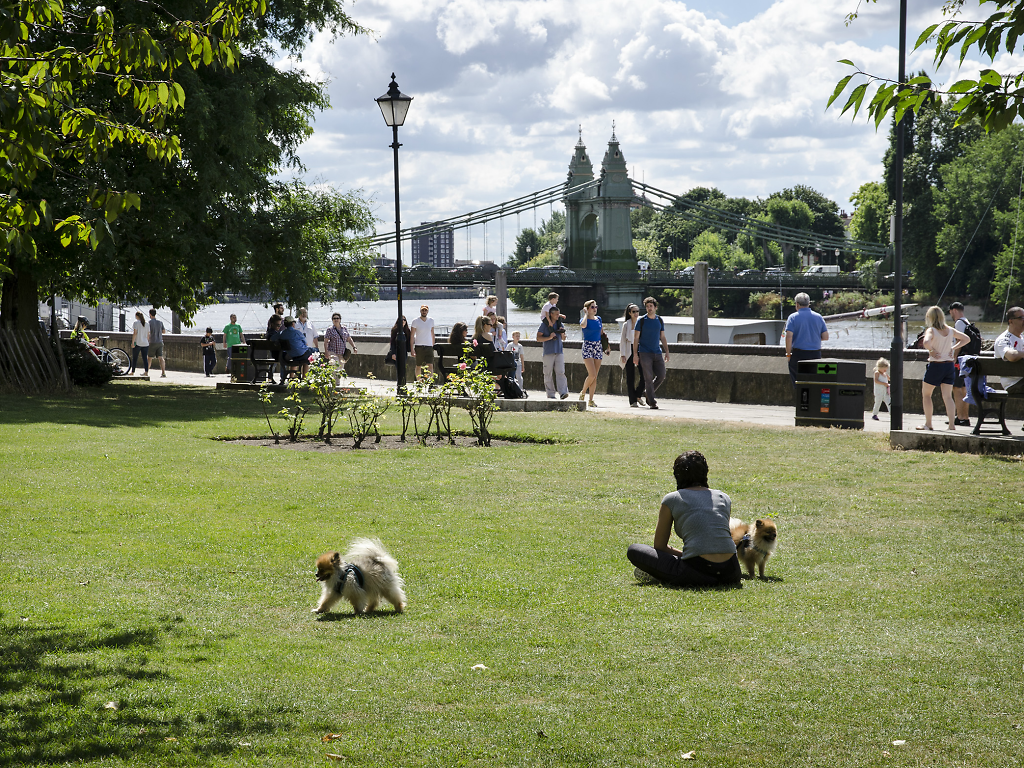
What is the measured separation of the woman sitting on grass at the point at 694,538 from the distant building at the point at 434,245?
6326cm

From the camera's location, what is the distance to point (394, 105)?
20.9 metres

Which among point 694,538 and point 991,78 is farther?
point 694,538

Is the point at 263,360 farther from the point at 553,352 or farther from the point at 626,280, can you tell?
the point at 626,280

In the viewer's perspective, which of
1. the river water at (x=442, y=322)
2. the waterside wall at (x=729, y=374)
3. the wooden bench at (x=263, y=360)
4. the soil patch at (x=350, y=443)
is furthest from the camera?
the river water at (x=442, y=322)

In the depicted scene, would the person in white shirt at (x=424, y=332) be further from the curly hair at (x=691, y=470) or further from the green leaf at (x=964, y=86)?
the green leaf at (x=964, y=86)

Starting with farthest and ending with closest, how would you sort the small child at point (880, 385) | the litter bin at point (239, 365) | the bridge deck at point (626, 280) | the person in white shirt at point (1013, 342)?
A: the bridge deck at point (626, 280) < the litter bin at point (239, 365) < the small child at point (880, 385) < the person in white shirt at point (1013, 342)

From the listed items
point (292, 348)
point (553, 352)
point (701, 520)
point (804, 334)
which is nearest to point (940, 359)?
point (804, 334)

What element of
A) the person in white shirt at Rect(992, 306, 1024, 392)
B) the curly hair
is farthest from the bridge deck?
the curly hair

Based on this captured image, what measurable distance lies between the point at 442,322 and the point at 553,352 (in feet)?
153

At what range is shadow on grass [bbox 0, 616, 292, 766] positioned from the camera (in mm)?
3988

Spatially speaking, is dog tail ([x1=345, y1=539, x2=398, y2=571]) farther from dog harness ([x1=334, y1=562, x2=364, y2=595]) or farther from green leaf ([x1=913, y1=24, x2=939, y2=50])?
green leaf ([x1=913, y1=24, x2=939, y2=50])

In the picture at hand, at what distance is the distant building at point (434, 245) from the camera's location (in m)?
71.1

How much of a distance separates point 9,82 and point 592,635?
372cm

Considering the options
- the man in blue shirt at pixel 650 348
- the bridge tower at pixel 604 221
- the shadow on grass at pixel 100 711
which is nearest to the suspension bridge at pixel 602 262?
the bridge tower at pixel 604 221
